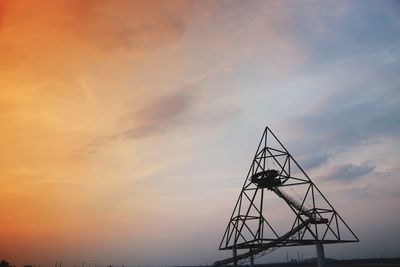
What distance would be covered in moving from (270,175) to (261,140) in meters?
4.87

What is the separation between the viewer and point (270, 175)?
121 ft

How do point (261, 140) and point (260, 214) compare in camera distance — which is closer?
point (260, 214)

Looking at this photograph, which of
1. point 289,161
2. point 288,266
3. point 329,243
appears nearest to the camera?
point 329,243

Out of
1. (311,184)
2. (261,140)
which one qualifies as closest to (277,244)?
(311,184)

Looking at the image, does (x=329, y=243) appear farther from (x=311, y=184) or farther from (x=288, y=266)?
(x=288, y=266)

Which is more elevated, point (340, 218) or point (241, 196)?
point (241, 196)

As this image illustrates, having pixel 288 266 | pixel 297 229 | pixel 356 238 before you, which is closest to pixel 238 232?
pixel 297 229

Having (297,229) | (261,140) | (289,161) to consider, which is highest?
(261,140)

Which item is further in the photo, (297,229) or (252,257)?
(252,257)

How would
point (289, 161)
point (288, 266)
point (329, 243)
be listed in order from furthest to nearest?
point (288, 266) < point (289, 161) < point (329, 243)

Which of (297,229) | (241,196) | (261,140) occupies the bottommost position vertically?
(297,229)

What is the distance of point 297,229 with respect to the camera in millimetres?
35281

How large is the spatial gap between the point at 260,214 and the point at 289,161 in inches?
269

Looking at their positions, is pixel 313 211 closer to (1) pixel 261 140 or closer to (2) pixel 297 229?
(2) pixel 297 229
